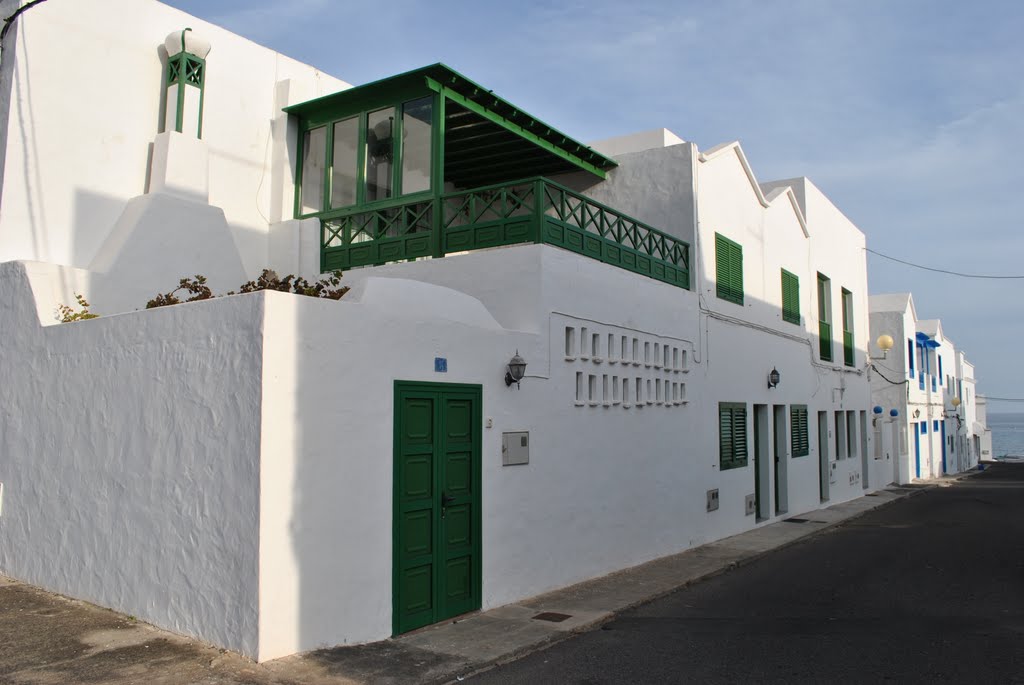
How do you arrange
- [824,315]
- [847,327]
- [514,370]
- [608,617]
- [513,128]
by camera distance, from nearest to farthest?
[608,617] < [514,370] < [513,128] < [824,315] < [847,327]

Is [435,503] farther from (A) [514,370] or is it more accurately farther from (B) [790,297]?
(B) [790,297]

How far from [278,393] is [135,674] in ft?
7.59

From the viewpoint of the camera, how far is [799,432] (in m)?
17.6

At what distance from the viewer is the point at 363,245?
11531 millimetres

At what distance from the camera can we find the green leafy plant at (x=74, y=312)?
29.6 ft

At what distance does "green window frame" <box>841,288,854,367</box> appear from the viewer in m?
22.2

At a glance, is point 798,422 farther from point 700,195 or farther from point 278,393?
point 278,393

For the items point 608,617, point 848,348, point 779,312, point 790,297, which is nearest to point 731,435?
point 779,312

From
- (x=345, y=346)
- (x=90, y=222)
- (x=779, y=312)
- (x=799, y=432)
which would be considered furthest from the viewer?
(x=799, y=432)

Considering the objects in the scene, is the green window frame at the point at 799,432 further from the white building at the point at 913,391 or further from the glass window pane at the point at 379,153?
the glass window pane at the point at 379,153

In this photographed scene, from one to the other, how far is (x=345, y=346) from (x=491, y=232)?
12.4 feet

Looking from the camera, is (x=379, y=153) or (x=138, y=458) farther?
(x=379, y=153)

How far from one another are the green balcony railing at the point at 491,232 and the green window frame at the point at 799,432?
5.89 m

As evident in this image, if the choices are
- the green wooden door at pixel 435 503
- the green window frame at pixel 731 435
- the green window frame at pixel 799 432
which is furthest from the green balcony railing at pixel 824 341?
the green wooden door at pixel 435 503
